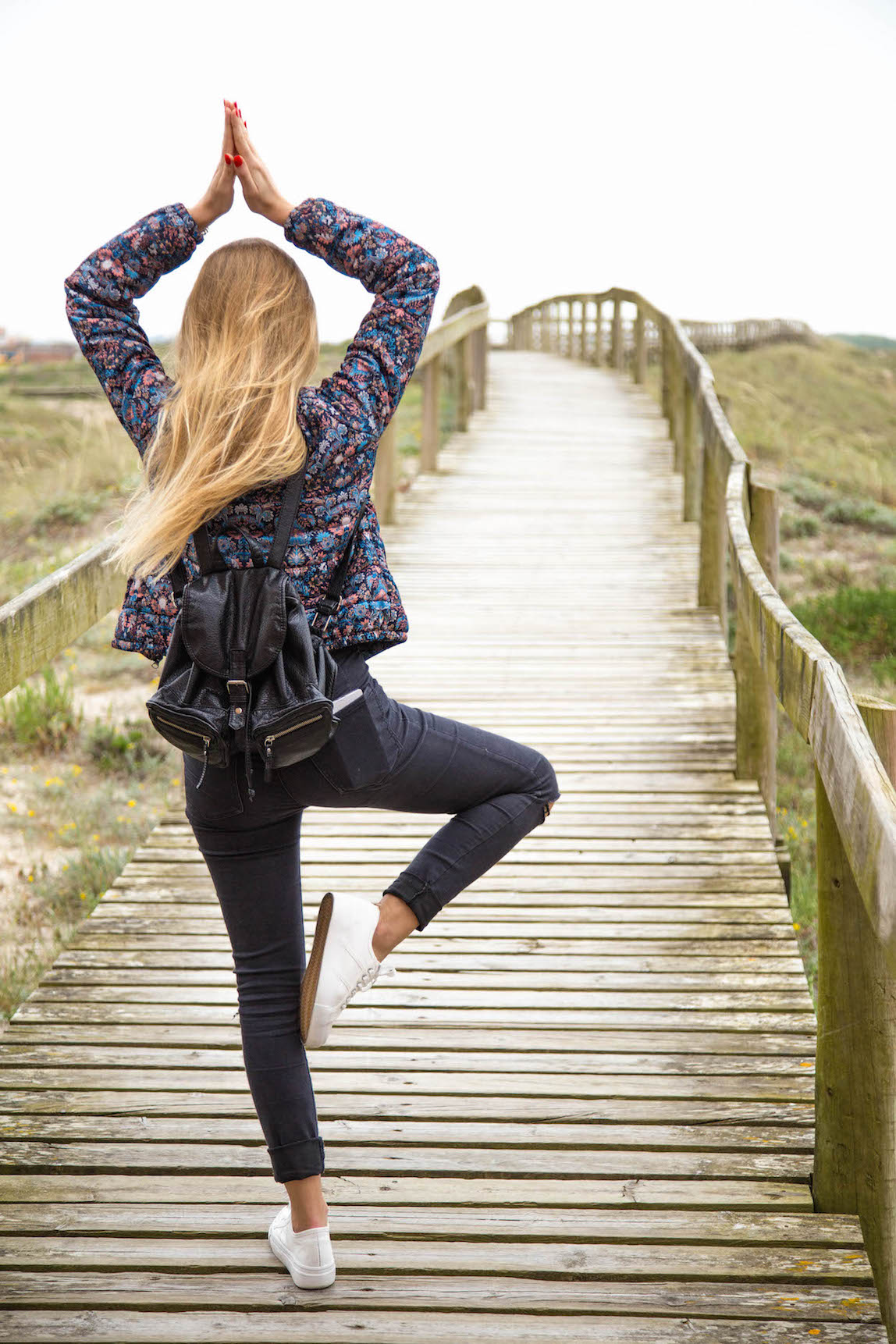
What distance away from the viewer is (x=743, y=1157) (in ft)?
8.57

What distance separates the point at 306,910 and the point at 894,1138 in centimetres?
188

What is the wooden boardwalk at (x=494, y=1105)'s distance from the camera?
2225mm

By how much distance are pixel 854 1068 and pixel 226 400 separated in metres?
1.55

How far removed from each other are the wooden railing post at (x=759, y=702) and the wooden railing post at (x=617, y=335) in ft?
44.3

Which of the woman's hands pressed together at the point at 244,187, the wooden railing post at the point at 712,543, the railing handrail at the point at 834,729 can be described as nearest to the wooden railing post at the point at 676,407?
the wooden railing post at the point at 712,543

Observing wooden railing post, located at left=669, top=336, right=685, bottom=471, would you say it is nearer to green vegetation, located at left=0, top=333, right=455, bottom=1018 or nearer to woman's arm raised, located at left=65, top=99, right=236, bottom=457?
green vegetation, located at left=0, top=333, right=455, bottom=1018

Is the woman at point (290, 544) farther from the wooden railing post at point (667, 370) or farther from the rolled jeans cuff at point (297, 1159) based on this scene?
the wooden railing post at point (667, 370)

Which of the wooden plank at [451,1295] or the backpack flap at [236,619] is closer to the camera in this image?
the backpack flap at [236,619]

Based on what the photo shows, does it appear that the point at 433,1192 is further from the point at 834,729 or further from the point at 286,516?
the point at 286,516

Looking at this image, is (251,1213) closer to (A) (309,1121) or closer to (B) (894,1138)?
(A) (309,1121)

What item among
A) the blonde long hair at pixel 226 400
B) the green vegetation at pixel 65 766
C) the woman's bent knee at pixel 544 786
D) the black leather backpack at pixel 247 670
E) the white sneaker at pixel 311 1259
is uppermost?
the blonde long hair at pixel 226 400

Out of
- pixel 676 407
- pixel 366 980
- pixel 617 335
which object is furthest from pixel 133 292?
pixel 617 335

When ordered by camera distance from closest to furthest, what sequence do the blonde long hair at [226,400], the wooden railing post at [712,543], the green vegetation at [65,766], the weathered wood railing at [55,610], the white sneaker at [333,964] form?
the blonde long hair at [226,400], the white sneaker at [333,964], the weathered wood railing at [55,610], the green vegetation at [65,766], the wooden railing post at [712,543]

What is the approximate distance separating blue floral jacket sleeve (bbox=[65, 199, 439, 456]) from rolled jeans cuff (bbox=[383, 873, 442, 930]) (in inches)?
29.2
